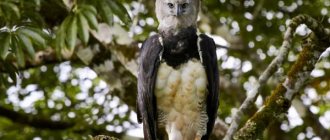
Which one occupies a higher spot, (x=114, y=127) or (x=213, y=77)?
(x=114, y=127)

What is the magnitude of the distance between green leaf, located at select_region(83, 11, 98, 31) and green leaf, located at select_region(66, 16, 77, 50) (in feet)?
0.20

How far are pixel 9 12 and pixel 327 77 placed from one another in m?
3.55

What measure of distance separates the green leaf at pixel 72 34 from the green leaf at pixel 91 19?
6cm

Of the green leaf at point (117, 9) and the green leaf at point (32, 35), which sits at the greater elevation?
the green leaf at point (117, 9)

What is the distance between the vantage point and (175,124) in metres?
3.32

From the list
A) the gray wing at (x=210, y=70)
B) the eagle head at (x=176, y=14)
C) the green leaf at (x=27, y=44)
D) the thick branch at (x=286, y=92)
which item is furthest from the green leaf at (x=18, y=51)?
the thick branch at (x=286, y=92)

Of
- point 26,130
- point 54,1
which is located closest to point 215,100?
point 54,1

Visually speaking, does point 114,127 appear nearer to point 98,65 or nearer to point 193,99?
point 98,65

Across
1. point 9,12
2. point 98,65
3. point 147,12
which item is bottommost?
point 9,12

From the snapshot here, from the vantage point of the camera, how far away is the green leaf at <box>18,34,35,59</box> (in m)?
2.85

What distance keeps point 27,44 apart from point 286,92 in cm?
142

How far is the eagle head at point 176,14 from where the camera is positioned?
3244mm

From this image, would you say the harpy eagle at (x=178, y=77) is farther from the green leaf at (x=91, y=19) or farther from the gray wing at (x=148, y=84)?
the green leaf at (x=91, y=19)

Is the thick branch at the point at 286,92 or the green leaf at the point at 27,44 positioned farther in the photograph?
the thick branch at the point at 286,92
